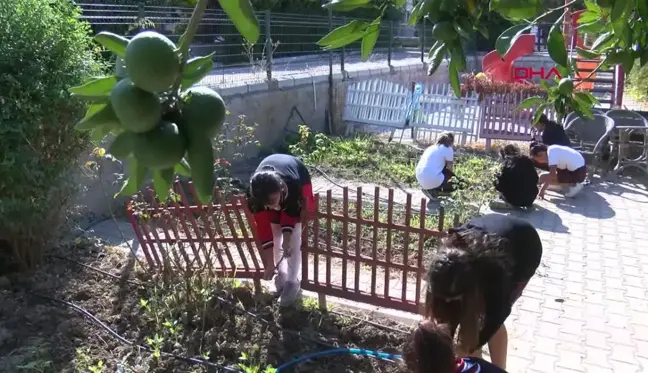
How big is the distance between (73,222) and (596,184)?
22.8ft

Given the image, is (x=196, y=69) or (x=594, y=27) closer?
(x=196, y=69)

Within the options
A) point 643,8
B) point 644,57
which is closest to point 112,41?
point 643,8

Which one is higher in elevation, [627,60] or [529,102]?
[627,60]

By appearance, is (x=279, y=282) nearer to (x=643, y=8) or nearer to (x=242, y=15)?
(x=643, y=8)

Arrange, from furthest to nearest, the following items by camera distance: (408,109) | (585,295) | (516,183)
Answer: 1. (408,109)
2. (516,183)
3. (585,295)

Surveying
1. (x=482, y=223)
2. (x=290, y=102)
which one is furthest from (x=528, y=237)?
(x=290, y=102)

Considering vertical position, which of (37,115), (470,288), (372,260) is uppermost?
(37,115)

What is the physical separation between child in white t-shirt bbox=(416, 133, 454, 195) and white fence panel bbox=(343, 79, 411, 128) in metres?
4.29

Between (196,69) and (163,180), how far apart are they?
0.44 ft

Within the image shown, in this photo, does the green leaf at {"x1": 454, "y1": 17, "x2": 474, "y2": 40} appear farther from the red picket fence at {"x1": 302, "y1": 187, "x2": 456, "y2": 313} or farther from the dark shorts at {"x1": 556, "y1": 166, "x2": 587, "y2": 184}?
the dark shorts at {"x1": 556, "y1": 166, "x2": 587, "y2": 184}

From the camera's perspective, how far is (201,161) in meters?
0.67

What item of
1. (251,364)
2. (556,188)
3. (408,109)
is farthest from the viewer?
(408,109)

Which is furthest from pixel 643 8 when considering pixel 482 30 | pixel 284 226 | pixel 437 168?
pixel 437 168

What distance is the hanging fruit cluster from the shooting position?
0.63 meters
